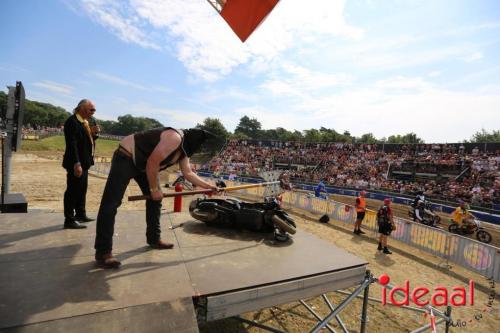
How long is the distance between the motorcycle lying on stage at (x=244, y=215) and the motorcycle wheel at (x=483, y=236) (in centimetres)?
1116

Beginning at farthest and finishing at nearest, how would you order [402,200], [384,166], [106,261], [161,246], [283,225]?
1. [384,166]
2. [402,200]
3. [283,225]
4. [161,246]
5. [106,261]

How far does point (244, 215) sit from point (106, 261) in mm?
2127

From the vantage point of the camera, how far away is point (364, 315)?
3762 millimetres

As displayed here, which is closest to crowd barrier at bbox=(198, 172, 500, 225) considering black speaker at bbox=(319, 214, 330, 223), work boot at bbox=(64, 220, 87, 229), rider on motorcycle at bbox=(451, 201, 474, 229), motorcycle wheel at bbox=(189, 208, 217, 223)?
rider on motorcycle at bbox=(451, 201, 474, 229)

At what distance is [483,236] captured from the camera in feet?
37.1

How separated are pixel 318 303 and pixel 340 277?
2.50 metres

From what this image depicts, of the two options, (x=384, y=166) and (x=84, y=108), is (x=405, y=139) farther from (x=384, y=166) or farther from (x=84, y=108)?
(x=84, y=108)

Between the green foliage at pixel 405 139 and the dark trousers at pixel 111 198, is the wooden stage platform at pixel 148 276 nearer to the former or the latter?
the dark trousers at pixel 111 198

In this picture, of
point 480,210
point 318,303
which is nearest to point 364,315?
point 318,303

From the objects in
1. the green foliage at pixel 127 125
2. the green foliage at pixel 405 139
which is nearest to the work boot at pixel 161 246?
the green foliage at pixel 405 139

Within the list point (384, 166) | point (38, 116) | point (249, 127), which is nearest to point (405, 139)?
point (249, 127)

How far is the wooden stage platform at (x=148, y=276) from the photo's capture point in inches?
84.0

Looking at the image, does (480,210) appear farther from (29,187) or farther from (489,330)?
(29,187)

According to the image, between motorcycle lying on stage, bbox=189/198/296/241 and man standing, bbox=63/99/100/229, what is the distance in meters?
1.73
